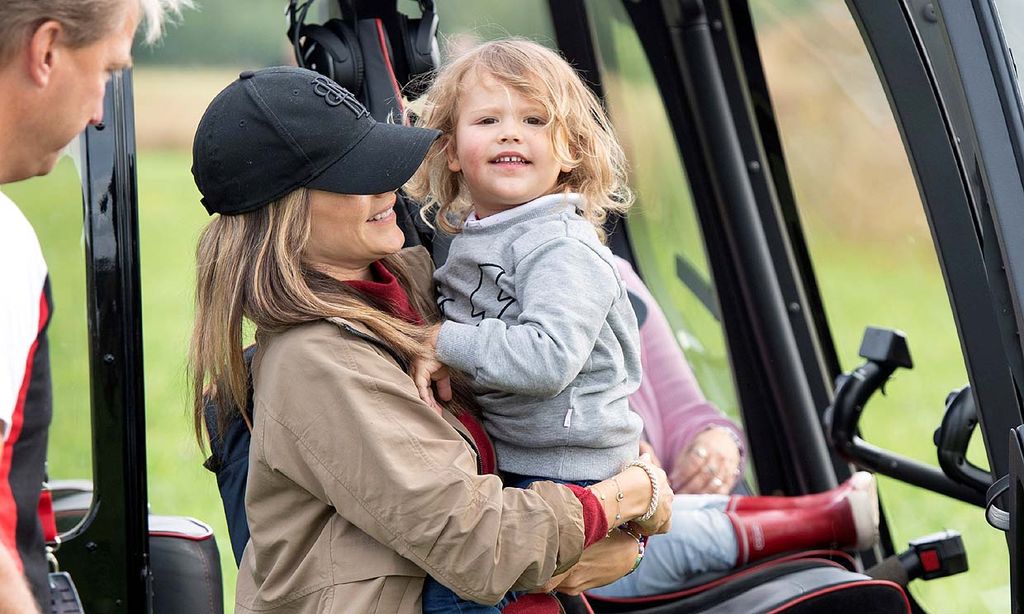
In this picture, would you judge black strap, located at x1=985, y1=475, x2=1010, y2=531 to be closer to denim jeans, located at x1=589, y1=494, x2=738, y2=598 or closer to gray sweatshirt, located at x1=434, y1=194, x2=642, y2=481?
gray sweatshirt, located at x1=434, y1=194, x2=642, y2=481

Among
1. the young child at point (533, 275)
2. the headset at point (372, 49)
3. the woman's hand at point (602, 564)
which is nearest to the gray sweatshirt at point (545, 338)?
the young child at point (533, 275)

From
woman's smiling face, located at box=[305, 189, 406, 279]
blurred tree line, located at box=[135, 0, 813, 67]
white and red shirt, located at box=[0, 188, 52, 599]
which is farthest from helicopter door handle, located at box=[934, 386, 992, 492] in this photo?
white and red shirt, located at box=[0, 188, 52, 599]

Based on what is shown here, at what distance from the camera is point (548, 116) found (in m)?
1.88

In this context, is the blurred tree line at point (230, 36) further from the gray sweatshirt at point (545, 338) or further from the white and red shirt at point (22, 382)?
the white and red shirt at point (22, 382)

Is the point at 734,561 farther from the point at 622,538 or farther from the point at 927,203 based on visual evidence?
the point at 927,203

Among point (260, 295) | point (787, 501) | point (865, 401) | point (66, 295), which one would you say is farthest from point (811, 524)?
point (66, 295)

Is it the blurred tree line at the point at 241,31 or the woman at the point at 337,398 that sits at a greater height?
the blurred tree line at the point at 241,31

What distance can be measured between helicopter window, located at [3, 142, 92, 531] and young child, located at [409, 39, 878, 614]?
56 cm

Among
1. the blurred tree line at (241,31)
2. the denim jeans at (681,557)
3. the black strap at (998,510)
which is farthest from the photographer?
the blurred tree line at (241,31)

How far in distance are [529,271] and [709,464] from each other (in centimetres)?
112

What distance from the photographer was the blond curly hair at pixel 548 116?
1.89 meters

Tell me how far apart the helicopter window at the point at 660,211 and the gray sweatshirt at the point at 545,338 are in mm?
1152

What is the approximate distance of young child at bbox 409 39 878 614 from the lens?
170 cm

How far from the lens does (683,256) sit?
3064mm
